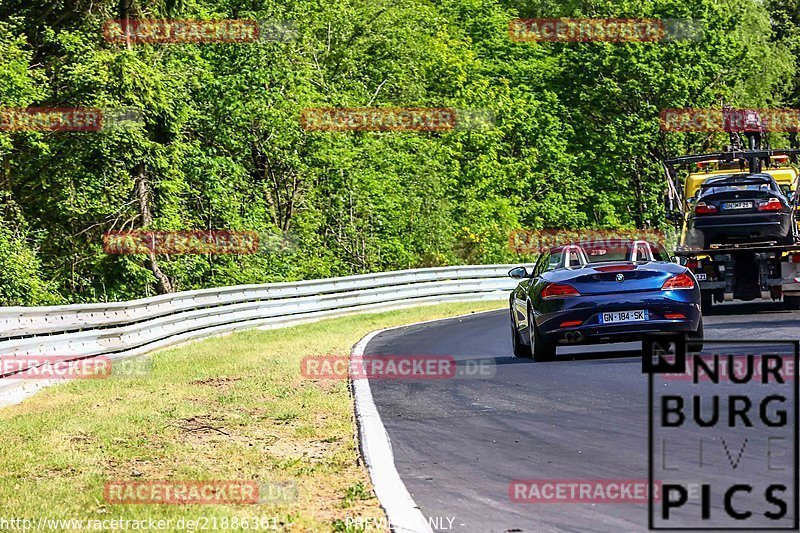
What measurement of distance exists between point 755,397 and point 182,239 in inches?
1077

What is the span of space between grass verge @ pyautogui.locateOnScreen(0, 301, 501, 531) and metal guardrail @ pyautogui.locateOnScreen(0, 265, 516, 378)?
912mm

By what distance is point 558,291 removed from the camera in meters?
14.5

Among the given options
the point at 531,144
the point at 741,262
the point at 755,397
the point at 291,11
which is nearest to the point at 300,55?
the point at 291,11

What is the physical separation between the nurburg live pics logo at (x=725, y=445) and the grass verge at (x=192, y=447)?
169cm

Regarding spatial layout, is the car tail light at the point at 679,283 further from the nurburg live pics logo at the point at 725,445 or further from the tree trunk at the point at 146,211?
the tree trunk at the point at 146,211

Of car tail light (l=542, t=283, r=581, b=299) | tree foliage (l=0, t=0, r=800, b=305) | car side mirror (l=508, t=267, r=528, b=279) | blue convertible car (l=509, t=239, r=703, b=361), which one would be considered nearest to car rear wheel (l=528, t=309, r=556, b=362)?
blue convertible car (l=509, t=239, r=703, b=361)

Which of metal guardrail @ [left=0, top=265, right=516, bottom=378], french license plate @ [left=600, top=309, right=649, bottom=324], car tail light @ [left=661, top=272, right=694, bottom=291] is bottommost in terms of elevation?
metal guardrail @ [left=0, top=265, right=516, bottom=378]

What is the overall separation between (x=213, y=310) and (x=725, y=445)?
61.0 ft

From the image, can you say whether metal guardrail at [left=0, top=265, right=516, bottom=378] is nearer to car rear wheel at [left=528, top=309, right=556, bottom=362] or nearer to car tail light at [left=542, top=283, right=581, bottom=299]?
car rear wheel at [left=528, top=309, right=556, bottom=362]

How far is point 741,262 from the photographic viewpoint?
22.3m

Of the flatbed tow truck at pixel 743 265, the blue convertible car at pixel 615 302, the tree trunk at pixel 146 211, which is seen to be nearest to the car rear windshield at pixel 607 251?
the blue convertible car at pixel 615 302

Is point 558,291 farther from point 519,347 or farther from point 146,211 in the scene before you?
point 146,211

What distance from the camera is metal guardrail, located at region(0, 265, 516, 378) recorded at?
15508 mm

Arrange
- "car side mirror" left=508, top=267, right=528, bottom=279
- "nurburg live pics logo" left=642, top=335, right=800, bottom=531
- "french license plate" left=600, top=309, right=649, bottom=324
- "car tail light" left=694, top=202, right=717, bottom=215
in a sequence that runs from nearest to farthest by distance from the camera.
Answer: "nurburg live pics logo" left=642, top=335, right=800, bottom=531, "french license plate" left=600, top=309, right=649, bottom=324, "car side mirror" left=508, top=267, right=528, bottom=279, "car tail light" left=694, top=202, right=717, bottom=215
